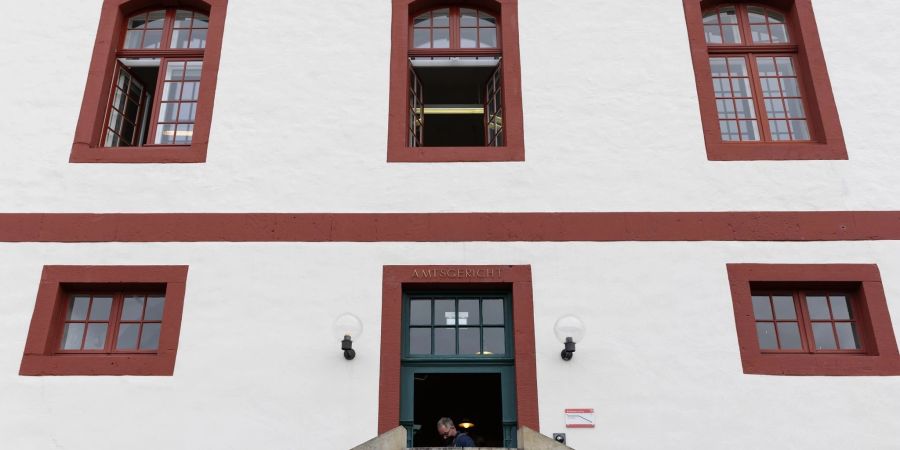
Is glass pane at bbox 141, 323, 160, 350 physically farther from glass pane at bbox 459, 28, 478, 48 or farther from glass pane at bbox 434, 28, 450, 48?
glass pane at bbox 459, 28, 478, 48

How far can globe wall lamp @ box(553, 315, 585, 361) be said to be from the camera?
7457 mm

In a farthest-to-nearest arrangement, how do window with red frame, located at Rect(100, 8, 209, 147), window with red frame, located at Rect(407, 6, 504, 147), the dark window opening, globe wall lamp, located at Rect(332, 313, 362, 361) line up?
the dark window opening
window with red frame, located at Rect(407, 6, 504, 147)
window with red frame, located at Rect(100, 8, 209, 147)
globe wall lamp, located at Rect(332, 313, 362, 361)

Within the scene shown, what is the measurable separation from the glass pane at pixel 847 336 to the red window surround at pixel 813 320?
1cm

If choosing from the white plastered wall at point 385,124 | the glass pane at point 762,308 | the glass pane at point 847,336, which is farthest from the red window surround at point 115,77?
the glass pane at point 847,336

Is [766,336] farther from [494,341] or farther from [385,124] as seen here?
[385,124]

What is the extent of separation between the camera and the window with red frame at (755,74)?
9.15 meters

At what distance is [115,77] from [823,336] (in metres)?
8.67

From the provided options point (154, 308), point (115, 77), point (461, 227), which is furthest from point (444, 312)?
point (115, 77)

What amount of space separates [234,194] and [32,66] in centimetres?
315

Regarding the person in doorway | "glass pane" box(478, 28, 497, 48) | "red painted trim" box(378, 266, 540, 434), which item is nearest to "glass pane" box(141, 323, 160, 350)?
"red painted trim" box(378, 266, 540, 434)

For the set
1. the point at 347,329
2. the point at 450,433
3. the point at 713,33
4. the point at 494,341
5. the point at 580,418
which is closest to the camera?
the point at 347,329

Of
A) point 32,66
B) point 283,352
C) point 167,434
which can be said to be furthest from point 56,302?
point 32,66

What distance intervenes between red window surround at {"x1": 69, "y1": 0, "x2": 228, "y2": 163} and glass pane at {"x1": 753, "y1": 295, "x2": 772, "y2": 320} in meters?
6.29

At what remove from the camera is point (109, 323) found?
323 inches
